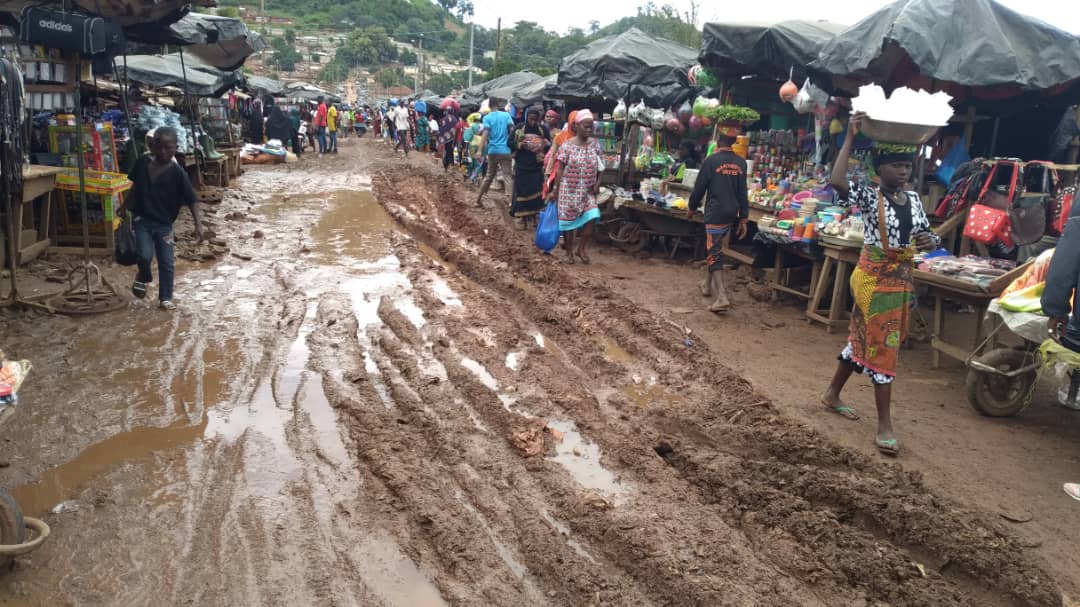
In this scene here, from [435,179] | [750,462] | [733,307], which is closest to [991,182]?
[733,307]

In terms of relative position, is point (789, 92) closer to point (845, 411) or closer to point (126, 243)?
point (845, 411)

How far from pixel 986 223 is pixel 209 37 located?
1130 cm

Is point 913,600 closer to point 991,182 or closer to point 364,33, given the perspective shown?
point 991,182

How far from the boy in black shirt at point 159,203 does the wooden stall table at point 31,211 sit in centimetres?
122

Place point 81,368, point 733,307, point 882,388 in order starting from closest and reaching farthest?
point 882,388
point 81,368
point 733,307

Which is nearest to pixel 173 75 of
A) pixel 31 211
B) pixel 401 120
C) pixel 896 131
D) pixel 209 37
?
pixel 209 37

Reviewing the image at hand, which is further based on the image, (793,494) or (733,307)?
(733,307)

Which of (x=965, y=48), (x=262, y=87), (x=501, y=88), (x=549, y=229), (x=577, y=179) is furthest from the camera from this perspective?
(x=262, y=87)

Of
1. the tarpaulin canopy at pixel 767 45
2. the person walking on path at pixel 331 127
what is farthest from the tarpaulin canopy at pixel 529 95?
the tarpaulin canopy at pixel 767 45

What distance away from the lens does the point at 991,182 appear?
7.01 metres

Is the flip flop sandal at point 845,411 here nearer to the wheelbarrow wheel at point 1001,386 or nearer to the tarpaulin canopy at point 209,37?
the wheelbarrow wheel at point 1001,386

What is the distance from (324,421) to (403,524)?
1395 millimetres

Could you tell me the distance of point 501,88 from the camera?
24.0m

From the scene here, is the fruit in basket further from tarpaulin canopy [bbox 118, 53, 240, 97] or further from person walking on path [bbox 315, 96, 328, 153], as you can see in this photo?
person walking on path [bbox 315, 96, 328, 153]
